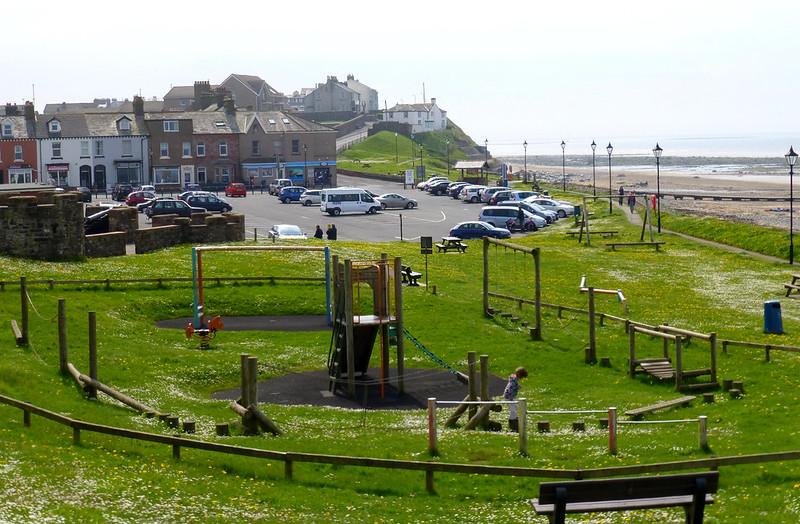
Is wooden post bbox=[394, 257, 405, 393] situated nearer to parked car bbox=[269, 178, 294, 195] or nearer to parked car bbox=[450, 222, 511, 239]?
parked car bbox=[450, 222, 511, 239]

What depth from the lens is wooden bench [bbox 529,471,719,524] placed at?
1516cm

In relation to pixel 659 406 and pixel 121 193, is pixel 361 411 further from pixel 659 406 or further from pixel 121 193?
pixel 121 193

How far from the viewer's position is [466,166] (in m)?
119

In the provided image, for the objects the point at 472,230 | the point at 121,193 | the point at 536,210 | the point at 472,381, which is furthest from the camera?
the point at 121,193

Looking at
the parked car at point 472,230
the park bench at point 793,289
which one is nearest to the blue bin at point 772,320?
the park bench at point 793,289

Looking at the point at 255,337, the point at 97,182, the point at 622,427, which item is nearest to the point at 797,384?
the point at 622,427

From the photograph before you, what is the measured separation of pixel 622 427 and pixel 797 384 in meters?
5.64

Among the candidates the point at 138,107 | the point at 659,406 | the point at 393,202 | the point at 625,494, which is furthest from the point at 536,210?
the point at 625,494

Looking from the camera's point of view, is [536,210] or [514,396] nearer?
[514,396]

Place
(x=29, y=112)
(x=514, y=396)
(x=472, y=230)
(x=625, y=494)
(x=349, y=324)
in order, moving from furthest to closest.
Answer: (x=29, y=112), (x=472, y=230), (x=349, y=324), (x=514, y=396), (x=625, y=494)

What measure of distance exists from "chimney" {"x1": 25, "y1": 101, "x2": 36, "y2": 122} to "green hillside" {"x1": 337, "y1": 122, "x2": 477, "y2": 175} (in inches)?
1525

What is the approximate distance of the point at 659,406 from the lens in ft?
88.3

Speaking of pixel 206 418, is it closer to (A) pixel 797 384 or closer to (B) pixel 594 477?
(B) pixel 594 477

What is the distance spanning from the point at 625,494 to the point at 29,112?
10038 centimetres
